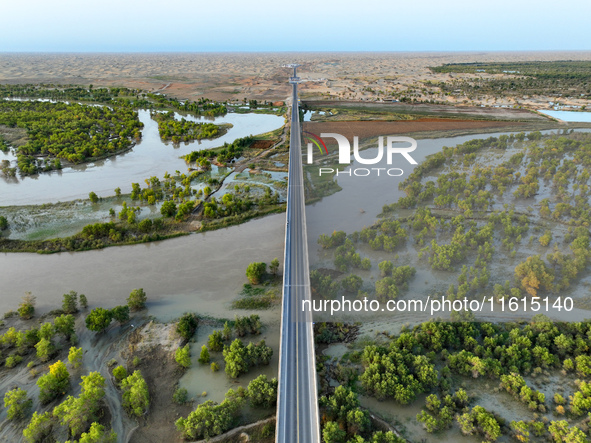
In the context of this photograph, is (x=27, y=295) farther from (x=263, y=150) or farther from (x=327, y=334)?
(x=263, y=150)

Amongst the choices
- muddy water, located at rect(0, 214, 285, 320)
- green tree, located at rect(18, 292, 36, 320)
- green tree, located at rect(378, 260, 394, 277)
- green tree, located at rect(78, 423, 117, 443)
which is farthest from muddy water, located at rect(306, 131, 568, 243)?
green tree, located at rect(18, 292, 36, 320)

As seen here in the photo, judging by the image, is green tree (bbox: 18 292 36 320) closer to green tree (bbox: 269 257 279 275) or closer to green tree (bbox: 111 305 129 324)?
green tree (bbox: 111 305 129 324)

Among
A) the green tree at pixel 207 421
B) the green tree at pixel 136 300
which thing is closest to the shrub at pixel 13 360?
the green tree at pixel 136 300

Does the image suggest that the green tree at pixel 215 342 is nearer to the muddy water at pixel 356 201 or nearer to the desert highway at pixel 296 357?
the desert highway at pixel 296 357

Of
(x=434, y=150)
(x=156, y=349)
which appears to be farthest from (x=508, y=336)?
(x=156, y=349)

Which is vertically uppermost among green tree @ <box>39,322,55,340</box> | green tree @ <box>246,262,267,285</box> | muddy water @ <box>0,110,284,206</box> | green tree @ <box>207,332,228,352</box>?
muddy water @ <box>0,110,284,206</box>

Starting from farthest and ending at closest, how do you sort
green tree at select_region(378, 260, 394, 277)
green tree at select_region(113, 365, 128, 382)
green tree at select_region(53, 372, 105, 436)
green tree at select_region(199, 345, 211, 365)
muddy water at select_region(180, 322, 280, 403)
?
A: 1. green tree at select_region(378, 260, 394, 277)
2. green tree at select_region(199, 345, 211, 365)
3. green tree at select_region(113, 365, 128, 382)
4. muddy water at select_region(180, 322, 280, 403)
5. green tree at select_region(53, 372, 105, 436)
